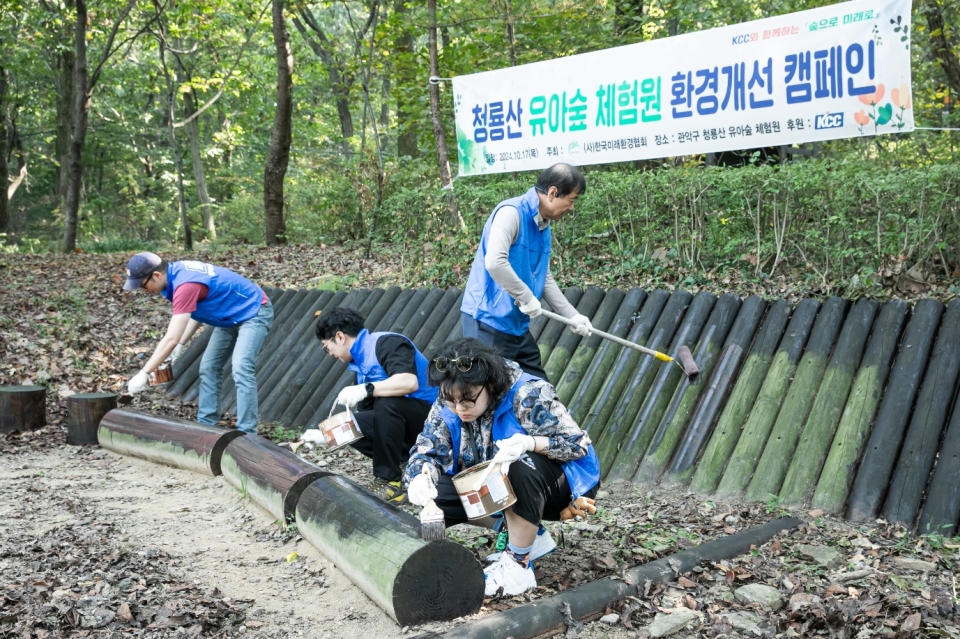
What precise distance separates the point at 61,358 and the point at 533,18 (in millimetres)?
6873

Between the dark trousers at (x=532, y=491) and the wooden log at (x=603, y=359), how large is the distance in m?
2.02

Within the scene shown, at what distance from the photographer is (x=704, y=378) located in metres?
5.07

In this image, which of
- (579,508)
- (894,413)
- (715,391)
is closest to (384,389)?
(579,508)

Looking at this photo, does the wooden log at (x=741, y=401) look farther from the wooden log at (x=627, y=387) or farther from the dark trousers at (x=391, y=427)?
the dark trousers at (x=391, y=427)

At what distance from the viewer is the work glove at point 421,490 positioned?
122 inches

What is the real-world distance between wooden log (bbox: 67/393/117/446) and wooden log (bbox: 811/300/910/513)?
5.41 meters

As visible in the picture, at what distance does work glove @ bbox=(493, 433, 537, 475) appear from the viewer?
2994mm

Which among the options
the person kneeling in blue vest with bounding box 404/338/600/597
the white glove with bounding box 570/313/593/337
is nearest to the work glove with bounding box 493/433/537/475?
the person kneeling in blue vest with bounding box 404/338/600/597

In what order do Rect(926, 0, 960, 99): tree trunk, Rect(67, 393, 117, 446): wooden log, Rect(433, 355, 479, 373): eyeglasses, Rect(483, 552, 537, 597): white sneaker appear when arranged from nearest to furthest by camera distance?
Rect(433, 355, 479, 373): eyeglasses → Rect(483, 552, 537, 597): white sneaker → Rect(67, 393, 117, 446): wooden log → Rect(926, 0, 960, 99): tree trunk

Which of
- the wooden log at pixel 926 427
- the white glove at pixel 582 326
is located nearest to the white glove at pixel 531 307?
the white glove at pixel 582 326

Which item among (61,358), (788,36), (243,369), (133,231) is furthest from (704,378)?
(133,231)

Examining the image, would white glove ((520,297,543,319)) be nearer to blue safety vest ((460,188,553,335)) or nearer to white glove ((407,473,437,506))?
blue safety vest ((460,188,553,335))

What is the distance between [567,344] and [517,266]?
1.49 metres

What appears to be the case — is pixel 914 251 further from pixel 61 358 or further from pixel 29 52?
pixel 29 52
